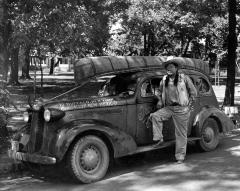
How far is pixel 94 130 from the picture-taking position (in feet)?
21.6

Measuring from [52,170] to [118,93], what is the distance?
161 cm

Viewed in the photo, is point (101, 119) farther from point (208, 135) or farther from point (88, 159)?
point (208, 135)

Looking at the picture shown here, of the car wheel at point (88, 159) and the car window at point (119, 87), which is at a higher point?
the car window at point (119, 87)

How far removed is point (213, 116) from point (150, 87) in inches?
64.5

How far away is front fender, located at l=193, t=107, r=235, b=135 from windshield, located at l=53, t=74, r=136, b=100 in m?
1.53

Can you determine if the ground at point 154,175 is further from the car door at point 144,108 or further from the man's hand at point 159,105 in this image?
the man's hand at point 159,105

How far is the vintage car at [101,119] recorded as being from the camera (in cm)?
639

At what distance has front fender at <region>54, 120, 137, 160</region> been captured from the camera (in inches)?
245

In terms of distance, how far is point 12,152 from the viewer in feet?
22.5

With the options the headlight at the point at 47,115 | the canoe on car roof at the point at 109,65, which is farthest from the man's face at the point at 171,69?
the headlight at the point at 47,115

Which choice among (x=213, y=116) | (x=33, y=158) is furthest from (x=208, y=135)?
(x=33, y=158)

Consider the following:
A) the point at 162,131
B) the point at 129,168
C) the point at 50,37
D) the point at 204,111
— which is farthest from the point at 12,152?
the point at 50,37

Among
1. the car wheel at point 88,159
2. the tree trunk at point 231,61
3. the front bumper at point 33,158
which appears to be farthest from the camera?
the tree trunk at point 231,61

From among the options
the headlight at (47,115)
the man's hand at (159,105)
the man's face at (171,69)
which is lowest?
the headlight at (47,115)
